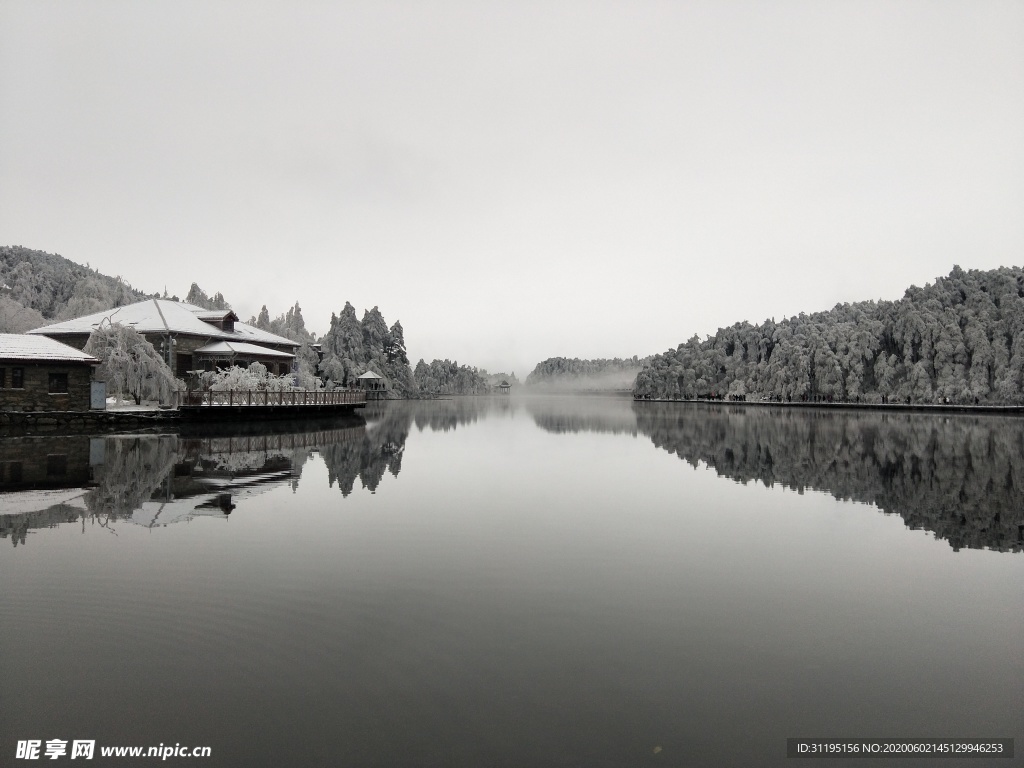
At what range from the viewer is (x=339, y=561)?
32.4ft

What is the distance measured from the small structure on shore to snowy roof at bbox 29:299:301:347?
108 feet

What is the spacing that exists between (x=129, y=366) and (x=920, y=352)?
84.0 metres

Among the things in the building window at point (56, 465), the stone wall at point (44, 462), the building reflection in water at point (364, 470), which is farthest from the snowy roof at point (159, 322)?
the building window at point (56, 465)

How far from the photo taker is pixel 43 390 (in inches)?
1371

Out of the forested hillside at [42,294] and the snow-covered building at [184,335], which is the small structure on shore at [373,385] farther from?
the forested hillside at [42,294]

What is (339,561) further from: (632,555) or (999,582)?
(999,582)

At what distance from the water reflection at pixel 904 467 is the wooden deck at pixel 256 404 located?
26908 millimetres

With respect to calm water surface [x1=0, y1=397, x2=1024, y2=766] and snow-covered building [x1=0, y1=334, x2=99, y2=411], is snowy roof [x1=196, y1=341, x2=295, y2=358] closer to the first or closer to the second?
snow-covered building [x1=0, y1=334, x2=99, y2=411]

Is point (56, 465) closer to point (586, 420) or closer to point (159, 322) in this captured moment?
point (159, 322)

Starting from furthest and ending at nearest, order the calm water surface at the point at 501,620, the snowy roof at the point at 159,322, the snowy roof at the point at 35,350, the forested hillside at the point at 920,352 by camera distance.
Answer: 1. the forested hillside at the point at 920,352
2. the snowy roof at the point at 159,322
3. the snowy roof at the point at 35,350
4. the calm water surface at the point at 501,620

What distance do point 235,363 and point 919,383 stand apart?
75.4 m

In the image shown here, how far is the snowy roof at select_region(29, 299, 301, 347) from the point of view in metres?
48.9

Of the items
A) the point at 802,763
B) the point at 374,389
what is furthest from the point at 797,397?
the point at 802,763

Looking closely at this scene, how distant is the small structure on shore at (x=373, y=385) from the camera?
310 feet
